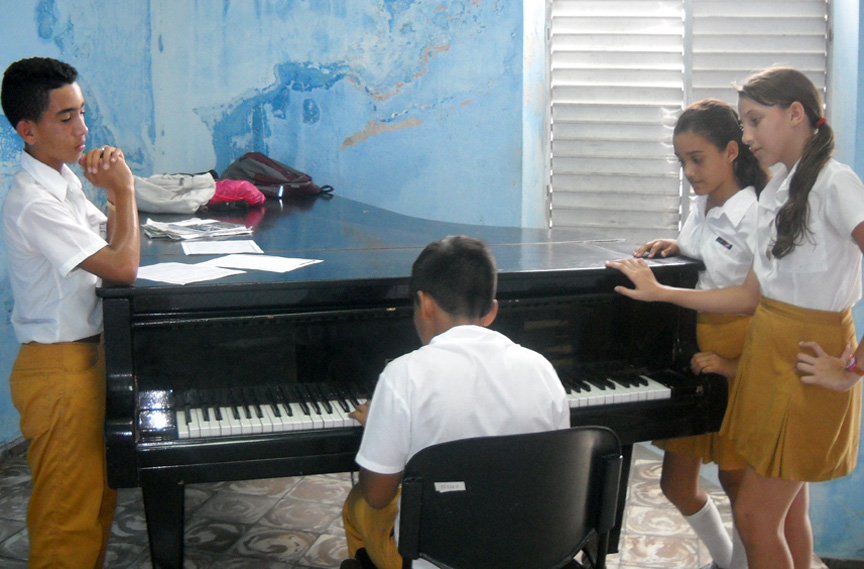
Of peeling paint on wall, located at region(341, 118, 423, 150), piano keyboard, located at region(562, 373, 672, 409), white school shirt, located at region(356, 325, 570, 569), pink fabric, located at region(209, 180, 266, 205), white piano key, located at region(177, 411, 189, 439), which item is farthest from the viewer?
peeling paint on wall, located at region(341, 118, 423, 150)

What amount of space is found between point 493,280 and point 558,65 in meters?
3.01

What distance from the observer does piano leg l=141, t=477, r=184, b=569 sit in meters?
1.85

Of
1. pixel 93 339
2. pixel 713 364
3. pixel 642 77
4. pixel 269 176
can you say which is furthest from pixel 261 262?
pixel 642 77

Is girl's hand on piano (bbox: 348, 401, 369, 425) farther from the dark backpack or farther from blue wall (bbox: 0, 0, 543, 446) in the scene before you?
blue wall (bbox: 0, 0, 543, 446)

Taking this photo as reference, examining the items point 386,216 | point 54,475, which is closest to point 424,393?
point 54,475

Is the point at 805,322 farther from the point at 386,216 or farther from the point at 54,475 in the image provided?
the point at 386,216

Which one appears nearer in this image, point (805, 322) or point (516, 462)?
point (516, 462)

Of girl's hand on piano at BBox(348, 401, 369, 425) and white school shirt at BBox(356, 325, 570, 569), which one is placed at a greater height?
white school shirt at BBox(356, 325, 570, 569)

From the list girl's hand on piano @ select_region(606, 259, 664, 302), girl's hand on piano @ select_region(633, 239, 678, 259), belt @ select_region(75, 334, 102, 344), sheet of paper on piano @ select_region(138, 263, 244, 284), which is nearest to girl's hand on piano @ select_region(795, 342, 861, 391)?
girl's hand on piano @ select_region(606, 259, 664, 302)

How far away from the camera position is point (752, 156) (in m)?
2.16

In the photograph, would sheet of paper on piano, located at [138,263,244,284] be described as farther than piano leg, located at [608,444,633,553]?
No

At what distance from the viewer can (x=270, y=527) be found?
9.94ft

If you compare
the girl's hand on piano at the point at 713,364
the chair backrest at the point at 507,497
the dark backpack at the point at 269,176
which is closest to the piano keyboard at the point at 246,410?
the chair backrest at the point at 507,497

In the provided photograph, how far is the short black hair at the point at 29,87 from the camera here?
200 cm
